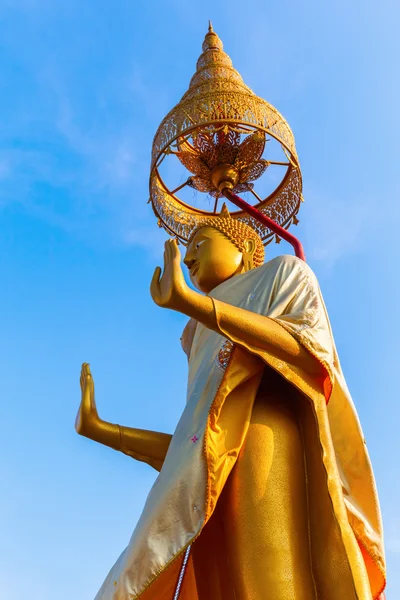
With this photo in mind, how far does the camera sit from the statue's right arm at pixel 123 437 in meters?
4.00

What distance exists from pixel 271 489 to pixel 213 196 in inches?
98.8

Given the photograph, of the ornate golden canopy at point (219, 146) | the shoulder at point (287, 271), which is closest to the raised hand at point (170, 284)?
the shoulder at point (287, 271)

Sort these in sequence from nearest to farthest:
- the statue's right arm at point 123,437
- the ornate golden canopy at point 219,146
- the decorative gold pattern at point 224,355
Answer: the decorative gold pattern at point 224,355 < the statue's right arm at point 123,437 < the ornate golden canopy at point 219,146

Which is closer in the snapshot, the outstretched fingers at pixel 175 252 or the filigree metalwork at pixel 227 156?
the outstretched fingers at pixel 175 252

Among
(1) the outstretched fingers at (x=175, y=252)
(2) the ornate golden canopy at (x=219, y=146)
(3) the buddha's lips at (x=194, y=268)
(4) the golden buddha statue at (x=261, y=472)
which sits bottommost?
(4) the golden buddha statue at (x=261, y=472)

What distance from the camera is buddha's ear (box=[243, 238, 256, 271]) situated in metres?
4.30

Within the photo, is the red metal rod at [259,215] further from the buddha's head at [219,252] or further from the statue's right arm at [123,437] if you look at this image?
the statue's right arm at [123,437]

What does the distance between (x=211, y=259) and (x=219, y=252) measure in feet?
0.20

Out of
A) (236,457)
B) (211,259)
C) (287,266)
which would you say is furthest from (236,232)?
(236,457)

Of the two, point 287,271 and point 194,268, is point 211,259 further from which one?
point 287,271

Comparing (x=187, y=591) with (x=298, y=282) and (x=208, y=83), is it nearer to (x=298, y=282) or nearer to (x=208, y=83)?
(x=298, y=282)

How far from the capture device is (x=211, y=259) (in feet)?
13.8

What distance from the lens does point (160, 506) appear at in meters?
3.10

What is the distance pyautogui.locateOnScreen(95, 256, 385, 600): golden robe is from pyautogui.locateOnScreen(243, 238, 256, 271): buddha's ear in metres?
0.30
